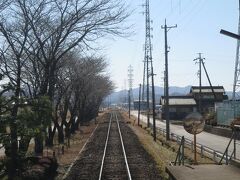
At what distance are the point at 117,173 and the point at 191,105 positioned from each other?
74.9 m

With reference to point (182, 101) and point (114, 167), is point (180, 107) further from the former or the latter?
point (114, 167)

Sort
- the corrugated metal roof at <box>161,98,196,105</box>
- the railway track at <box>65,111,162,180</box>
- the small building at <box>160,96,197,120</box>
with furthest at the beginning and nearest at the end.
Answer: the corrugated metal roof at <box>161,98,196,105</box>, the small building at <box>160,96,197,120</box>, the railway track at <box>65,111,162,180</box>

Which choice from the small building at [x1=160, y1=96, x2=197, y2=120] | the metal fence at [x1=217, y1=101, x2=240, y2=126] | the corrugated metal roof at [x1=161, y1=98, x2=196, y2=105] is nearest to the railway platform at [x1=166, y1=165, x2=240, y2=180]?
the metal fence at [x1=217, y1=101, x2=240, y2=126]

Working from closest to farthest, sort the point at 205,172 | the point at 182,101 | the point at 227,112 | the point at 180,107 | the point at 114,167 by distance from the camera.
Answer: the point at 205,172 → the point at 114,167 → the point at 227,112 → the point at 180,107 → the point at 182,101

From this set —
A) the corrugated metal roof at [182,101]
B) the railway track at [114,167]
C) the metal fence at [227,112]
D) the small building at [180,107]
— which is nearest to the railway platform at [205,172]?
the railway track at [114,167]

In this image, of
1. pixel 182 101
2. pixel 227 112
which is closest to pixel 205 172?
pixel 227 112

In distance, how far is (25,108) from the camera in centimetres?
1497

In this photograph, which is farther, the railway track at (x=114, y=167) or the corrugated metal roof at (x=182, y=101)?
the corrugated metal roof at (x=182, y=101)

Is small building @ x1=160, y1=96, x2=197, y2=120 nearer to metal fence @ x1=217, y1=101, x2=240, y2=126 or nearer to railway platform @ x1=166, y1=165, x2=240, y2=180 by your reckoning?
metal fence @ x1=217, y1=101, x2=240, y2=126

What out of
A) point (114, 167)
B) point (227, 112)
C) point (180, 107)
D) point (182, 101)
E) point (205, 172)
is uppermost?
point (182, 101)

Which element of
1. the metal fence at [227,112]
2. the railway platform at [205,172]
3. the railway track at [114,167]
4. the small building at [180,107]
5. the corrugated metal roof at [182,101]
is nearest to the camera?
the railway platform at [205,172]

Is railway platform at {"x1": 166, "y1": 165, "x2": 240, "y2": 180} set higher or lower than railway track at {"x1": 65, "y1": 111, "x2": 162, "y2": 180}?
higher

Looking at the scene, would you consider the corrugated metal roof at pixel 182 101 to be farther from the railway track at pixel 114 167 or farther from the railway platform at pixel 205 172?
the railway platform at pixel 205 172

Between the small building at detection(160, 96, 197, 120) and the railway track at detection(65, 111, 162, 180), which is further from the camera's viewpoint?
the small building at detection(160, 96, 197, 120)
